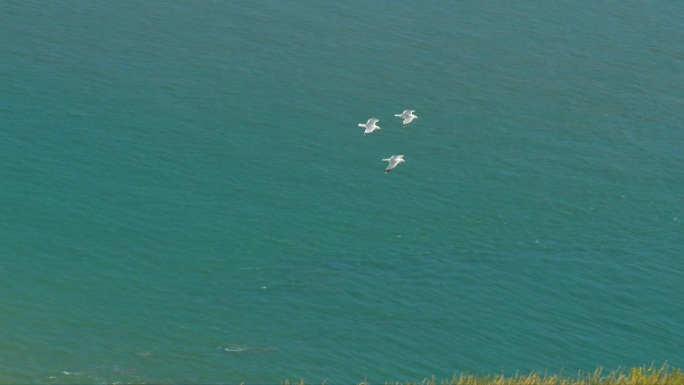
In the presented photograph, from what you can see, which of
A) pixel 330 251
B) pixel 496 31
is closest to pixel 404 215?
pixel 330 251

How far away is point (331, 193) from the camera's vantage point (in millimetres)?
103875

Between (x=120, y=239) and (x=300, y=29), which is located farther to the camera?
(x=300, y=29)

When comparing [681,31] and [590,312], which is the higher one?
[681,31]

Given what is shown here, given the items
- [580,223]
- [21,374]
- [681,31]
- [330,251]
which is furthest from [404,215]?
[681,31]

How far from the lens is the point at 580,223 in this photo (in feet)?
335

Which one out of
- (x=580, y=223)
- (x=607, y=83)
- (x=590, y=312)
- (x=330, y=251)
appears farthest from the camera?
(x=607, y=83)

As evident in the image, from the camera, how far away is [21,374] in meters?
77.0

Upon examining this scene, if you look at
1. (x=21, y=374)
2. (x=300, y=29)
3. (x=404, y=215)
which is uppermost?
(x=300, y=29)

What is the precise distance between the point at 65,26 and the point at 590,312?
250 ft

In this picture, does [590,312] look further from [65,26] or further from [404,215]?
[65,26]

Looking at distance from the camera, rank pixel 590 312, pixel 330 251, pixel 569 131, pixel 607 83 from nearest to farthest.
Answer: pixel 590 312, pixel 330 251, pixel 569 131, pixel 607 83

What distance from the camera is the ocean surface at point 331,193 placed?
84250 mm

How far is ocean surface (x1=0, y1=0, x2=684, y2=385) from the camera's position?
84.2 m

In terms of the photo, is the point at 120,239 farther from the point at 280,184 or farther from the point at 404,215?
the point at 404,215
